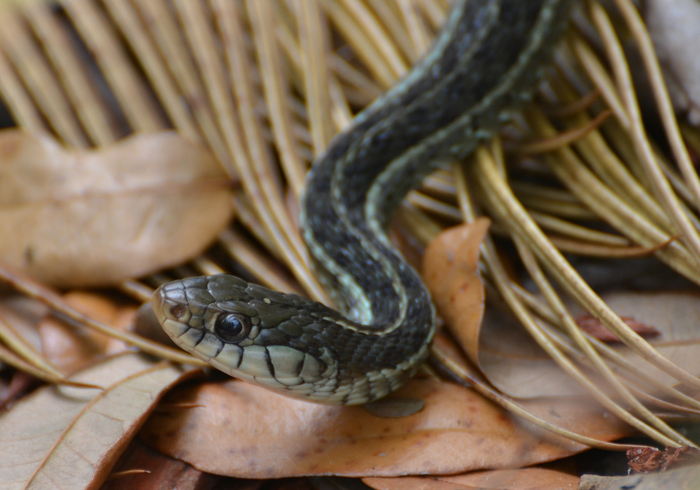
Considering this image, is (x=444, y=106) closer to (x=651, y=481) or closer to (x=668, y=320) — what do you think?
(x=668, y=320)

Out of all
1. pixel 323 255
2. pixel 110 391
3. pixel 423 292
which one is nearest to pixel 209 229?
pixel 323 255

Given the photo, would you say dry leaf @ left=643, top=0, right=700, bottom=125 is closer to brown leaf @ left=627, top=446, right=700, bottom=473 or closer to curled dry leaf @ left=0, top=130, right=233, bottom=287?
brown leaf @ left=627, top=446, right=700, bottom=473

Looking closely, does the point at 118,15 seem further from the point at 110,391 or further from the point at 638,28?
the point at 638,28

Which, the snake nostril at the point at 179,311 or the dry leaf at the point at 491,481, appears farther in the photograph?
the snake nostril at the point at 179,311

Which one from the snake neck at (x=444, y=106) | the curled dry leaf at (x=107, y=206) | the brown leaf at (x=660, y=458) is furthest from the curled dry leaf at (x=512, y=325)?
the curled dry leaf at (x=107, y=206)

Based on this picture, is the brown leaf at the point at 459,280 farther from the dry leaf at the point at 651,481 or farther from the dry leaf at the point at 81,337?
the dry leaf at the point at 81,337

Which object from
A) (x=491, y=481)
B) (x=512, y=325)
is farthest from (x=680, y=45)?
(x=491, y=481)
